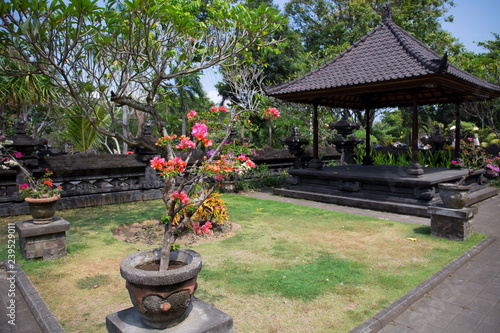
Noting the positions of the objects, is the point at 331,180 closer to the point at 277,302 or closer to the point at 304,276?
the point at 304,276

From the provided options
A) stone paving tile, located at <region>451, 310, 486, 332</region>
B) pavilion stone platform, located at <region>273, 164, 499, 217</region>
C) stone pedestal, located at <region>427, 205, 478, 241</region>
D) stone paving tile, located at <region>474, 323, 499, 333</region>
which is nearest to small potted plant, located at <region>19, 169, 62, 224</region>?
stone paving tile, located at <region>451, 310, 486, 332</region>

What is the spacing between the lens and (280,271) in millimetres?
4832

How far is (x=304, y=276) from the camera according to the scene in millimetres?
4648

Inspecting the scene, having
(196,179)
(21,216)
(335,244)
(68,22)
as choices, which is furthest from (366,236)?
(21,216)

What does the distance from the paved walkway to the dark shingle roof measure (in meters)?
4.35

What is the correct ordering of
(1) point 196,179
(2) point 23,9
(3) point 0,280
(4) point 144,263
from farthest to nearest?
(2) point 23,9 < (3) point 0,280 < (1) point 196,179 < (4) point 144,263

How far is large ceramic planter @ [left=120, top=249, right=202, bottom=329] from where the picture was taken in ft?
9.07

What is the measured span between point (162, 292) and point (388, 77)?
7772 mm

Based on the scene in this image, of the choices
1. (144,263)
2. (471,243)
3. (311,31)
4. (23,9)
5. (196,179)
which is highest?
(311,31)

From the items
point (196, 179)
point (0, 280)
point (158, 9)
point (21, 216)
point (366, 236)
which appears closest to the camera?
point (196, 179)

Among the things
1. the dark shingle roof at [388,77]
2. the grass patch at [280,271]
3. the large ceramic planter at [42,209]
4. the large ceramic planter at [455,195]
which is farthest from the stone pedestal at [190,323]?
the dark shingle roof at [388,77]

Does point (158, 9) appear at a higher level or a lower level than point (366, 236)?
higher

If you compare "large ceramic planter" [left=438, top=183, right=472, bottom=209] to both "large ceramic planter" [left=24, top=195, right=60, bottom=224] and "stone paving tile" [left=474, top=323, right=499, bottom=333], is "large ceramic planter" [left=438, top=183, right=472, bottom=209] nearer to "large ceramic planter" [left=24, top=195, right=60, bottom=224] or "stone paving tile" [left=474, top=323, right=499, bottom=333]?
"stone paving tile" [left=474, top=323, right=499, bottom=333]

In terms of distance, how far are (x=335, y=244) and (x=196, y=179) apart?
3.31 meters
